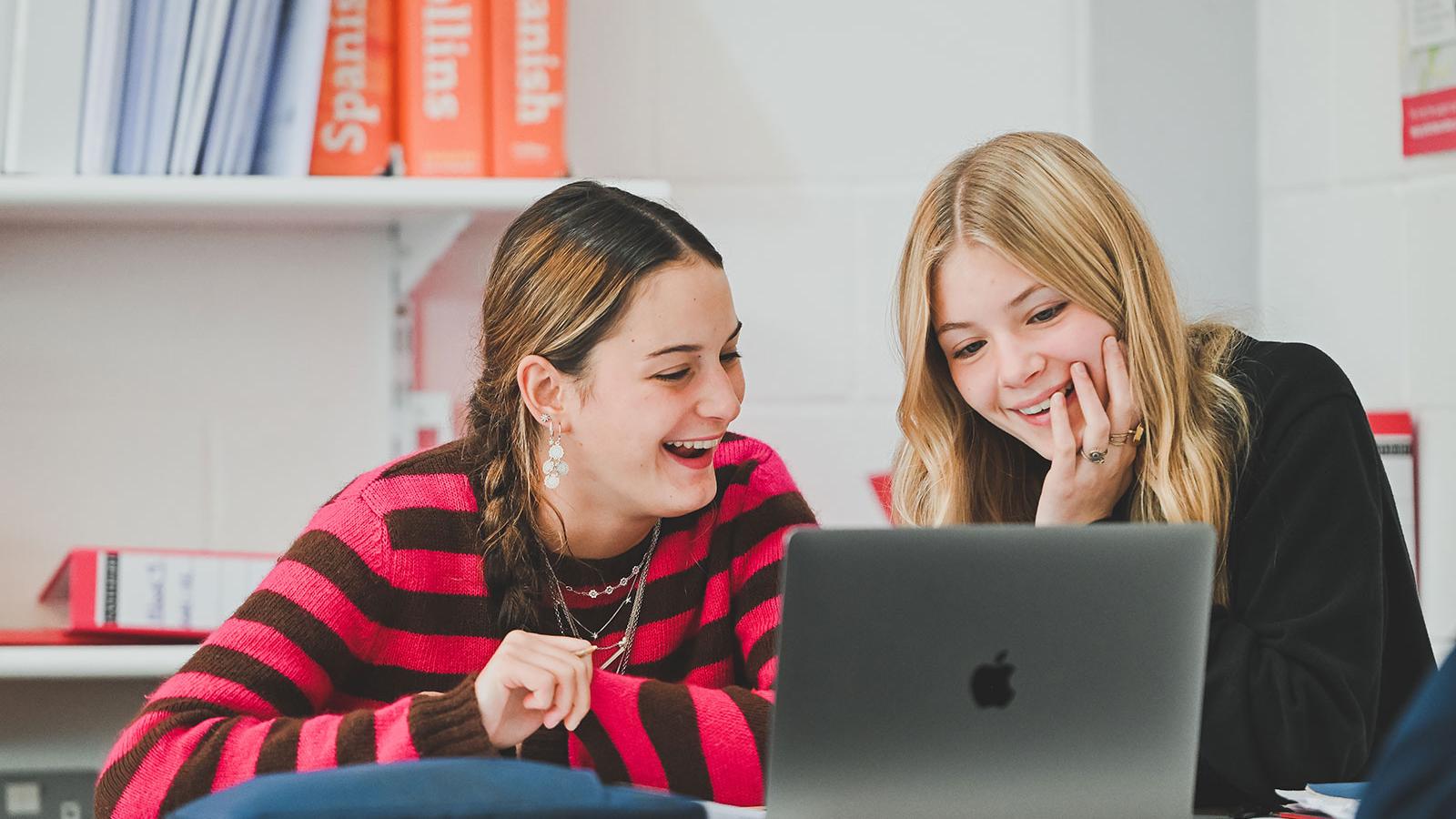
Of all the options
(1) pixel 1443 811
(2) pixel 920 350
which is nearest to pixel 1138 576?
(1) pixel 1443 811

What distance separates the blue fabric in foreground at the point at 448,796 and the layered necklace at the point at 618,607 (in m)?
0.79

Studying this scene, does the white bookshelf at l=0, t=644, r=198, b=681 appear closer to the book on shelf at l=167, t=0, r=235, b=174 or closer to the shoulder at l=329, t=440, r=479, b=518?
the shoulder at l=329, t=440, r=479, b=518

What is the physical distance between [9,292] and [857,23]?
113cm

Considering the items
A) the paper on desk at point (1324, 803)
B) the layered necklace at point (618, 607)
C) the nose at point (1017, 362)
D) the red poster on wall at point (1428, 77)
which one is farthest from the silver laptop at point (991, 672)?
the red poster on wall at point (1428, 77)

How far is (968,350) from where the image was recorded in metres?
1.39

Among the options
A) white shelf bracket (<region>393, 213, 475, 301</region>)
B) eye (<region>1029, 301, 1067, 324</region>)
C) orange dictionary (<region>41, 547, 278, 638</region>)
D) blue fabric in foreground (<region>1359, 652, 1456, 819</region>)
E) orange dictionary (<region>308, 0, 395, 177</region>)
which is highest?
orange dictionary (<region>308, 0, 395, 177</region>)

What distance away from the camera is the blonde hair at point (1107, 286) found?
1.32 m

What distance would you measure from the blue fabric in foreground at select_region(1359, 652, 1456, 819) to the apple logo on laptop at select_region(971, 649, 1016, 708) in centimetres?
32

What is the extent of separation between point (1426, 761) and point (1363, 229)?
4.55 feet

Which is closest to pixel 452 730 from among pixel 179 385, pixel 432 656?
pixel 432 656

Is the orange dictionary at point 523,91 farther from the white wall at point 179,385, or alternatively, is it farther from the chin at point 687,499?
the chin at point 687,499

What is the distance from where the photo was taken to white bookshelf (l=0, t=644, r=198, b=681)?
1.57 meters

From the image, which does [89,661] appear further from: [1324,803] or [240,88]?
[1324,803]

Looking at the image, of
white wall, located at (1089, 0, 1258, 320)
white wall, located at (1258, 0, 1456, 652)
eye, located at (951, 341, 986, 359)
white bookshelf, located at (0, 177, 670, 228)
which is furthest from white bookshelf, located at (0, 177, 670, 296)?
white wall, located at (1258, 0, 1456, 652)
